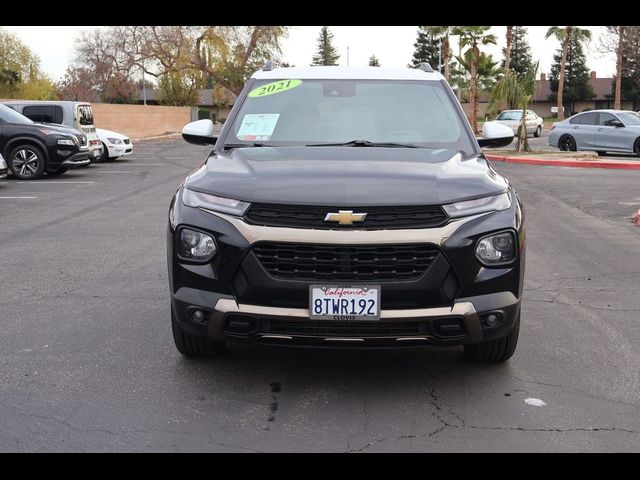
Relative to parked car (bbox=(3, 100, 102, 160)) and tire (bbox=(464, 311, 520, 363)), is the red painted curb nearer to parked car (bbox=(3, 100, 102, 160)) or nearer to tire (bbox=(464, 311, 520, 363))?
parked car (bbox=(3, 100, 102, 160))

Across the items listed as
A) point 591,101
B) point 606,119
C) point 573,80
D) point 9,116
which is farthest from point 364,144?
point 591,101

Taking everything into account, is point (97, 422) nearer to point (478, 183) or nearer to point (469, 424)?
point (469, 424)

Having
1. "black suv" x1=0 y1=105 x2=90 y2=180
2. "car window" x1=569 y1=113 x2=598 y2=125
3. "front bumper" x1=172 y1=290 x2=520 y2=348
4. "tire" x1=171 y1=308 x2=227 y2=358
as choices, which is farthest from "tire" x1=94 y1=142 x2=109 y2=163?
"front bumper" x1=172 y1=290 x2=520 y2=348

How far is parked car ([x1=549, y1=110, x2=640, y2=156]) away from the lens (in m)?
23.1

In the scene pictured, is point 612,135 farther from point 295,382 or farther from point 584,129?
point 295,382

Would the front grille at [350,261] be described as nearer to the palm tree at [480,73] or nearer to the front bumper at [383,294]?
the front bumper at [383,294]

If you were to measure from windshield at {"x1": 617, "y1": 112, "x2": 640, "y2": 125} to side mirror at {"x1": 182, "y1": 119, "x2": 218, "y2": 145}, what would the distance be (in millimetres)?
20350

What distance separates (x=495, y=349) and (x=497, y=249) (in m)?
0.82

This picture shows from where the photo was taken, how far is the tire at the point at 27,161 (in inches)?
668

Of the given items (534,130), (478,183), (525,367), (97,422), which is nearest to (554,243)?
(525,367)

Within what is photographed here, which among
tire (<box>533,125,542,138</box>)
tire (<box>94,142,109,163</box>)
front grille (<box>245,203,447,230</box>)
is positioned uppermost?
front grille (<box>245,203,447,230</box>)

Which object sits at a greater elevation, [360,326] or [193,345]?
[360,326]

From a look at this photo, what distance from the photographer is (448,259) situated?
379 centimetres

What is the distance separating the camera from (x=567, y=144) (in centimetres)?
2538
